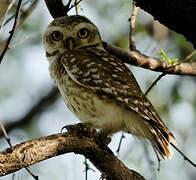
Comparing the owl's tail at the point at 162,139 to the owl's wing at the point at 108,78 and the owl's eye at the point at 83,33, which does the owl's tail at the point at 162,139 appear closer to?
the owl's wing at the point at 108,78

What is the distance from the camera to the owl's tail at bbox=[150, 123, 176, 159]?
9.68 ft

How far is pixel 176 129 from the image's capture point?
17.7 feet

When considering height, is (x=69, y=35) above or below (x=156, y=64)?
above

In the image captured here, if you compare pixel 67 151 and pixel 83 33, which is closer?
pixel 67 151

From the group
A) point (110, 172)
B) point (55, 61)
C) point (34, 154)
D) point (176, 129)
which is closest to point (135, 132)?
point (110, 172)

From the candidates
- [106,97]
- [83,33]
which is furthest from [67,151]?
[83,33]

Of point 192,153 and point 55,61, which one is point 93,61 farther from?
point 192,153

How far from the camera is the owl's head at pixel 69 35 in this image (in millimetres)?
3858

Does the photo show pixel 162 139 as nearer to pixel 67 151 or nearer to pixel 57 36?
pixel 67 151

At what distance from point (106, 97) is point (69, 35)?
100 centimetres

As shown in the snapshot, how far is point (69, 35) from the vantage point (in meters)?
3.93

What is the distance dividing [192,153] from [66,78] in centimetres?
269

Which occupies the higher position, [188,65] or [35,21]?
[35,21]

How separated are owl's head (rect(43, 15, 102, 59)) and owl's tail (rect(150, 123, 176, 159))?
1.22 metres
